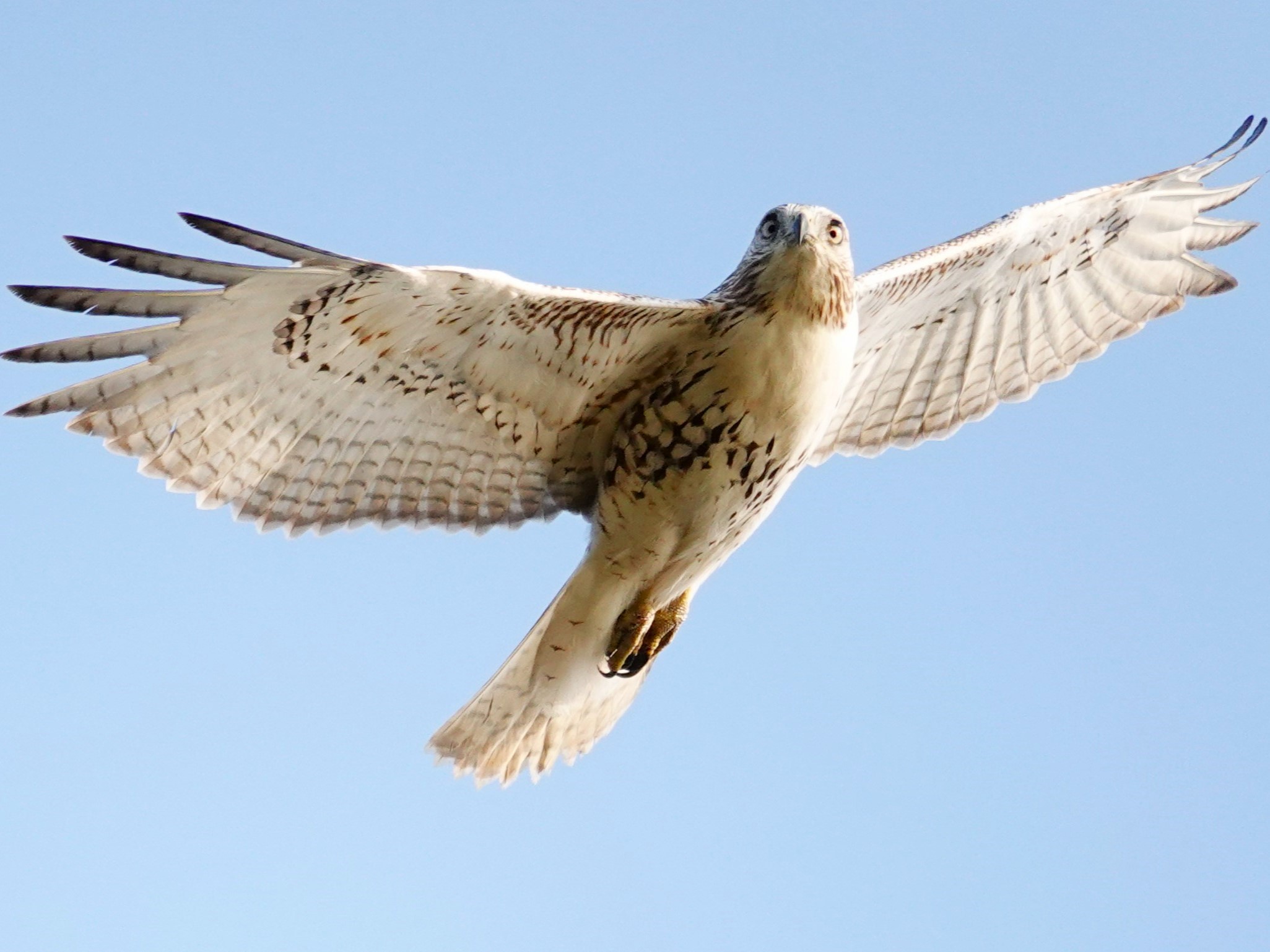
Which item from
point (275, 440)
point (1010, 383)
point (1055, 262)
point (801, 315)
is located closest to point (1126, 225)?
point (1055, 262)

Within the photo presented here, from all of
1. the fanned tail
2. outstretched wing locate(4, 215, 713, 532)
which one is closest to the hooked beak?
outstretched wing locate(4, 215, 713, 532)

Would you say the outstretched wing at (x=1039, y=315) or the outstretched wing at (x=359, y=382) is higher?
the outstretched wing at (x=1039, y=315)

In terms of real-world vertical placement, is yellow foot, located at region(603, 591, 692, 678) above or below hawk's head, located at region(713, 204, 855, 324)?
below

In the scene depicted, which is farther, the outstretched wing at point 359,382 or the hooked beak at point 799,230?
the hooked beak at point 799,230

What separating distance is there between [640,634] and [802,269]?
179cm

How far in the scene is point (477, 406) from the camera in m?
6.56

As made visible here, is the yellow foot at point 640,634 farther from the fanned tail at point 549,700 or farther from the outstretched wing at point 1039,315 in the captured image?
the outstretched wing at point 1039,315

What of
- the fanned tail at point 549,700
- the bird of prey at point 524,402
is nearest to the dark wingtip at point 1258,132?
the bird of prey at point 524,402

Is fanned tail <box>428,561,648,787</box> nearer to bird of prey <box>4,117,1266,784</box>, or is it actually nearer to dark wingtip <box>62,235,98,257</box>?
bird of prey <box>4,117,1266,784</box>

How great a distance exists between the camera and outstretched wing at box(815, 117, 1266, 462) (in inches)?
303

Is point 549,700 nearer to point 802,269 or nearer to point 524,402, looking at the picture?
point 524,402

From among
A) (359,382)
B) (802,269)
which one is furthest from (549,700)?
(802,269)

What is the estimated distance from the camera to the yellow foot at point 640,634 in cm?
686

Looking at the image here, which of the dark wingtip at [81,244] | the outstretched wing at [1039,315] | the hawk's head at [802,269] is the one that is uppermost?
the outstretched wing at [1039,315]
